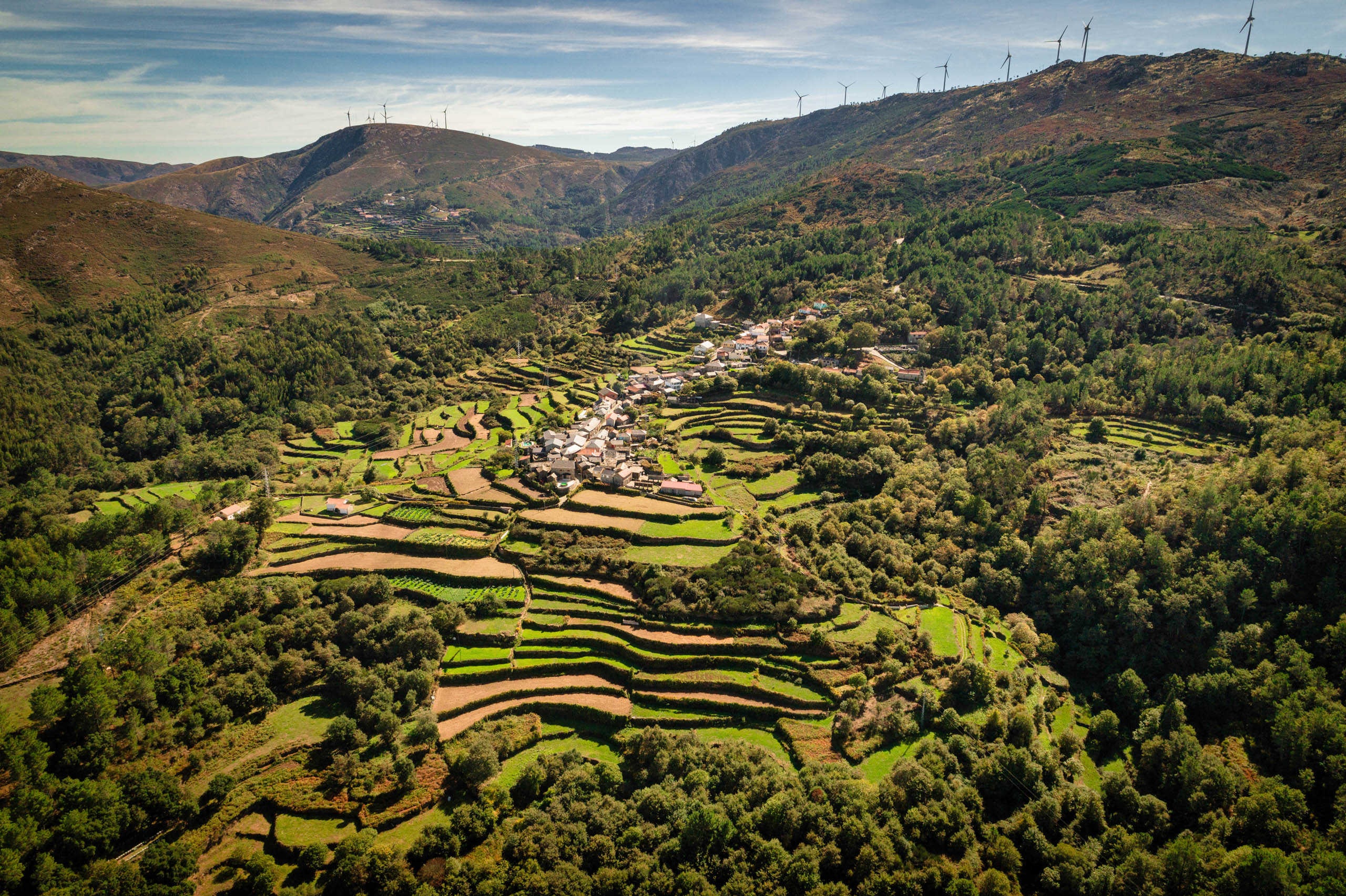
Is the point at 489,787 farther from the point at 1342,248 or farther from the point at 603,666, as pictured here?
the point at 1342,248

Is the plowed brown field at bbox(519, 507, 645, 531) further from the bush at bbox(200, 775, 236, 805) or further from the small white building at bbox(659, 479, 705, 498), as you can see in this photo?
the bush at bbox(200, 775, 236, 805)

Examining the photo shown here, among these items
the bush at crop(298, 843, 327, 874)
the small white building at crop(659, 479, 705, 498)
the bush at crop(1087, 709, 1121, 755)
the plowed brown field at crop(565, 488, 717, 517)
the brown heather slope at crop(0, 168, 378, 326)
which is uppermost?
the brown heather slope at crop(0, 168, 378, 326)

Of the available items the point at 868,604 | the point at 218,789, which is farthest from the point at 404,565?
the point at 868,604

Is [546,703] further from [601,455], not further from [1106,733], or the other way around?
[1106,733]

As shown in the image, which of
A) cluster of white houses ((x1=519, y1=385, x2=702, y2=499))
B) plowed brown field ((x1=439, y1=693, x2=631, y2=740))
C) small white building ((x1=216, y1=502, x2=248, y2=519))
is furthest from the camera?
cluster of white houses ((x1=519, y1=385, x2=702, y2=499))

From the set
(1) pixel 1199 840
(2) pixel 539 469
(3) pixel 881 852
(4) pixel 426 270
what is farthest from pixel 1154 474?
(4) pixel 426 270

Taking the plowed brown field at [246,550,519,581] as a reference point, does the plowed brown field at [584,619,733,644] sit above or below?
below

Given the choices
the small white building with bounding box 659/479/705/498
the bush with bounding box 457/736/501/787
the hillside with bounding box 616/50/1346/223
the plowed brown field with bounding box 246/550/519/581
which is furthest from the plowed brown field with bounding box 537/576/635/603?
the hillside with bounding box 616/50/1346/223
